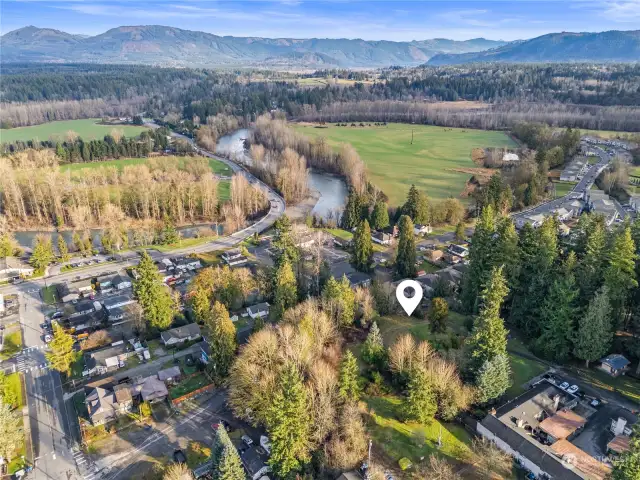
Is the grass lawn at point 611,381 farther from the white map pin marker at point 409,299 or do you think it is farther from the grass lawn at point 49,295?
the grass lawn at point 49,295

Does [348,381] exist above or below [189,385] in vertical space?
above

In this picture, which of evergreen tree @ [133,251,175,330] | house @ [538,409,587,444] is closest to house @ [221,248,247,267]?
evergreen tree @ [133,251,175,330]

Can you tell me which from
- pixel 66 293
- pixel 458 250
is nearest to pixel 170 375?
pixel 66 293

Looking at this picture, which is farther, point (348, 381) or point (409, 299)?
point (409, 299)

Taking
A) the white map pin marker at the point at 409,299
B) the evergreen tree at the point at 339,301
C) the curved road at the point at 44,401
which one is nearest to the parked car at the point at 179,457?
the curved road at the point at 44,401

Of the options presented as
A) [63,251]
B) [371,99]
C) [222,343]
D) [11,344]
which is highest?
[371,99]

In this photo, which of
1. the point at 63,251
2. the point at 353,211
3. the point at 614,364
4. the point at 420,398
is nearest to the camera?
the point at 420,398

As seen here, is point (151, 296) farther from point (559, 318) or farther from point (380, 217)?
point (380, 217)
